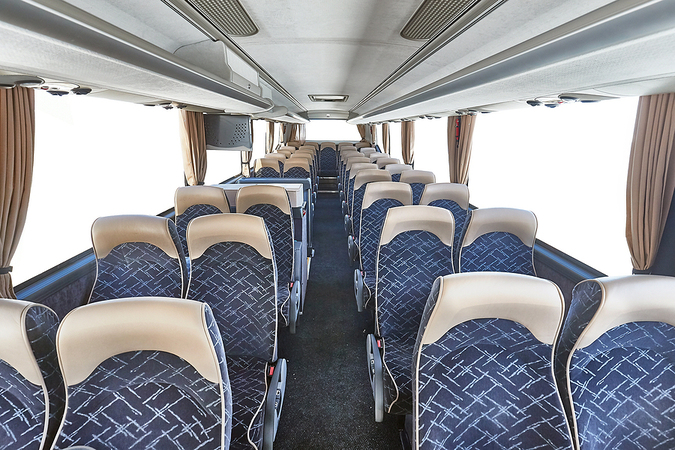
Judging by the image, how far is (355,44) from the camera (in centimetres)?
286

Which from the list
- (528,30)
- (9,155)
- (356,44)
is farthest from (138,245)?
(528,30)

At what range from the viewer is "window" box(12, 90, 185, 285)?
310 cm

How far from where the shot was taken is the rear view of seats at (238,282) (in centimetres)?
249

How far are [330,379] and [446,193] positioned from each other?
237 cm

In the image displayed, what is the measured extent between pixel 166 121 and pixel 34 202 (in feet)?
10.9

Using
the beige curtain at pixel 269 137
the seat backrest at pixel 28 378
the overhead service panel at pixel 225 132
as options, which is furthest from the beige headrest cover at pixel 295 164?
the seat backrest at pixel 28 378

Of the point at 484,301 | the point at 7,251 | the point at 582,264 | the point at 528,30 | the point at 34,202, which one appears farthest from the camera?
the point at 582,264

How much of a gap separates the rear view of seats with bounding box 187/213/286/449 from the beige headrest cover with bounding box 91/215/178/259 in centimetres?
32

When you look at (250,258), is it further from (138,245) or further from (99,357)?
(99,357)

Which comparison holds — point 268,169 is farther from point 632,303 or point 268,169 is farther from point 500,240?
point 632,303

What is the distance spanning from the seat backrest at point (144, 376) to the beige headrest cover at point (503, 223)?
223 cm

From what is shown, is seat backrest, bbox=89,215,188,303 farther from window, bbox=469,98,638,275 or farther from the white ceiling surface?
window, bbox=469,98,638,275

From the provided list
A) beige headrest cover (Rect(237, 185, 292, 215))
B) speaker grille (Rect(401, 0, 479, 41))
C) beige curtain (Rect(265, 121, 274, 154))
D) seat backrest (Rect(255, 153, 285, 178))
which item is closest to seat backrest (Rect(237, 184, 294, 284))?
beige headrest cover (Rect(237, 185, 292, 215))

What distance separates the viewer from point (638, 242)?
282 cm
